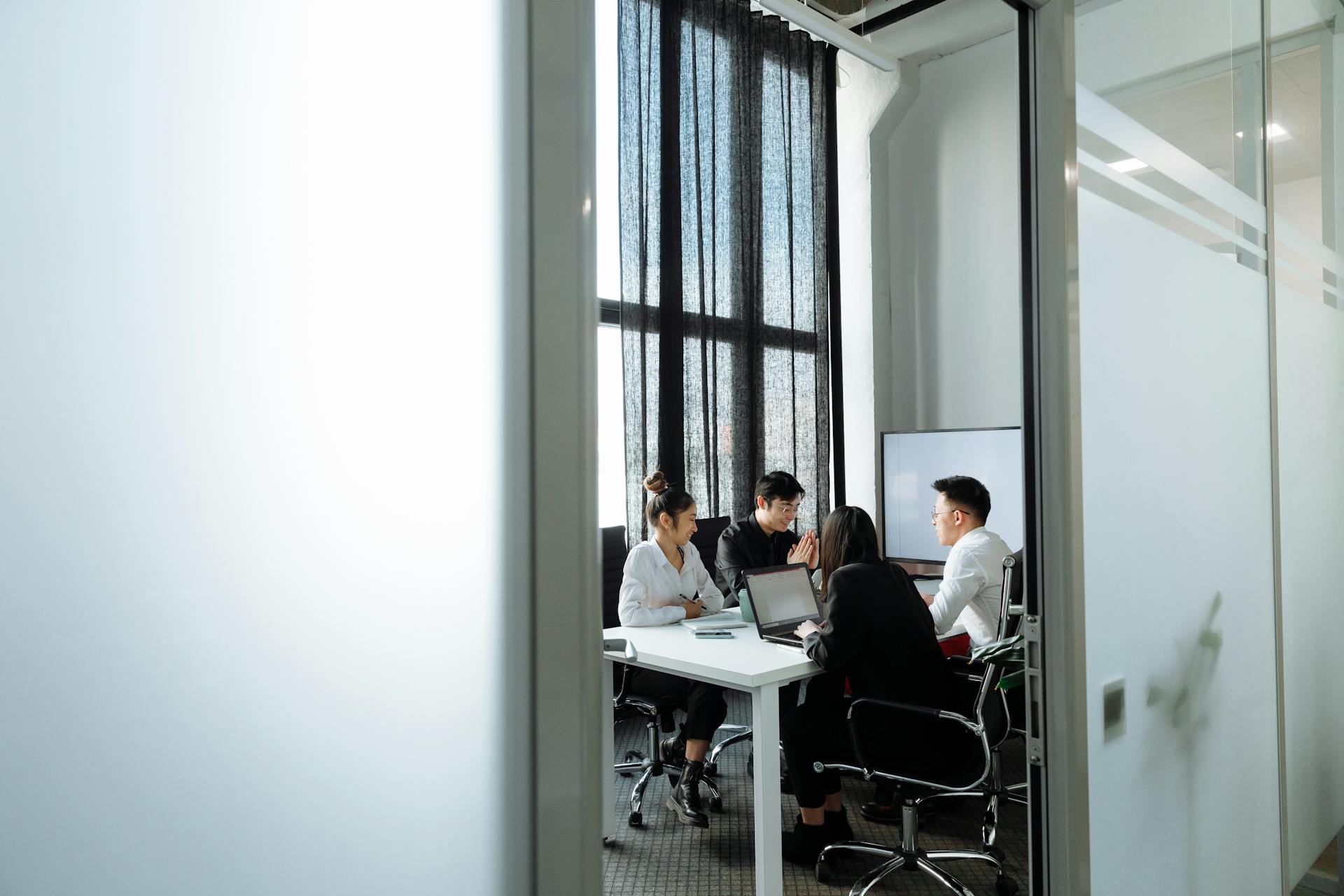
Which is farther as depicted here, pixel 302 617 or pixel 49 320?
pixel 302 617

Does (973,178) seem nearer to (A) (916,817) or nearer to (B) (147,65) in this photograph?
(A) (916,817)

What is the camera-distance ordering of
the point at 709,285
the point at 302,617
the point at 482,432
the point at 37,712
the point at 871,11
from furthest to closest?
1. the point at 871,11
2. the point at 709,285
3. the point at 482,432
4. the point at 302,617
5. the point at 37,712

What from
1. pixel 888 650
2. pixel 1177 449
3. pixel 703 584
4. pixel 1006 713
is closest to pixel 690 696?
pixel 703 584

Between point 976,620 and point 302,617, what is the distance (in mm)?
3115

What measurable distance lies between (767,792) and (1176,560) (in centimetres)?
132

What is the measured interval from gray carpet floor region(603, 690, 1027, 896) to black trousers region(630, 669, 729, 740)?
1.06 ft

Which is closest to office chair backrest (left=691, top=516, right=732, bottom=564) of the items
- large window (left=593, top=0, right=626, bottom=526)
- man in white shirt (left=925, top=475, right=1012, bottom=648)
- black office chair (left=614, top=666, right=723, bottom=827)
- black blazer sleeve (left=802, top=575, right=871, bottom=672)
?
large window (left=593, top=0, right=626, bottom=526)

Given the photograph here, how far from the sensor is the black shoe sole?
3346 mm

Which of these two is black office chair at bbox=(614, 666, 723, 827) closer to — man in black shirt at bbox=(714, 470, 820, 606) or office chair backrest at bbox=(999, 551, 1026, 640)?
man in black shirt at bbox=(714, 470, 820, 606)

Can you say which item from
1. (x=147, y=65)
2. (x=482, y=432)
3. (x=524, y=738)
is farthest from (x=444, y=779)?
(x=147, y=65)

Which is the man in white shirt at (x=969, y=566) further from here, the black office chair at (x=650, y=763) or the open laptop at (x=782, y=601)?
the black office chair at (x=650, y=763)

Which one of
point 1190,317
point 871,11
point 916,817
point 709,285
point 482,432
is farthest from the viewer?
point 871,11

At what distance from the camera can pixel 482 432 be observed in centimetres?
80

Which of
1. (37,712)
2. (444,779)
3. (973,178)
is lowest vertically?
(444,779)
